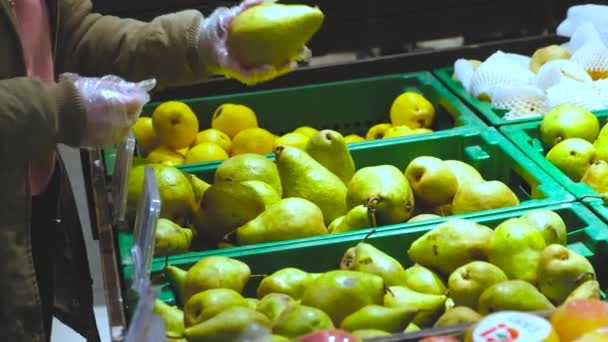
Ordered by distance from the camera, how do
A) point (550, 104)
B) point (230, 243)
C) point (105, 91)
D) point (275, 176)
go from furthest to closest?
point (550, 104), point (275, 176), point (230, 243), point (105, 91)

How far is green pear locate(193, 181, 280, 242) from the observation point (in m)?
1.90

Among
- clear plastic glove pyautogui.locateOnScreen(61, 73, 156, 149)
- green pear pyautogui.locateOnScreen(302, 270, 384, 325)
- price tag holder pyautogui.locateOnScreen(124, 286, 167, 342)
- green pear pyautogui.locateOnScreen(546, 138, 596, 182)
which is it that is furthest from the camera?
green pear pyautogui.locateOnScreen(546, 138, 596, 182)

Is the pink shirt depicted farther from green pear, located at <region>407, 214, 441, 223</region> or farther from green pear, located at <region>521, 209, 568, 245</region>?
green pear, located at <region>521, 209, 568, 245</region>

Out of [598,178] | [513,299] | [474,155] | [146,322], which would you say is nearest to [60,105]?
[146,322]

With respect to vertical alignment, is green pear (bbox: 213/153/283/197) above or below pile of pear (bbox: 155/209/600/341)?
below

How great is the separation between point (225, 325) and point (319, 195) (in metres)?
0.74

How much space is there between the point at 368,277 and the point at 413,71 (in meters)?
1.60

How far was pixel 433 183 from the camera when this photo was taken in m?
2.03

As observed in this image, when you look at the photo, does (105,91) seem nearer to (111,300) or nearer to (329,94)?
(111,300)

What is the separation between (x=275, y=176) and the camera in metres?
2.03

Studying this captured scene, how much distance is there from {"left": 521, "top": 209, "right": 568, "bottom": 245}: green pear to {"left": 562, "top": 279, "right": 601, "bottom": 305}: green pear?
0.70 feet

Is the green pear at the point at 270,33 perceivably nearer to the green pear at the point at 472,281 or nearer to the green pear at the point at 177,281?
the green pear at the point at 177,281

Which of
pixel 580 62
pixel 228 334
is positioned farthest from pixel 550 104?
pixel 228 334

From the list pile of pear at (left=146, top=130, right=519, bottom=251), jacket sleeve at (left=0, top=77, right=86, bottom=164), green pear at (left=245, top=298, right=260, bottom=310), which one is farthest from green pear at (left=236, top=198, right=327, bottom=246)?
jacket sleeve at (left=0, top=77, right=86, bottom=164)
